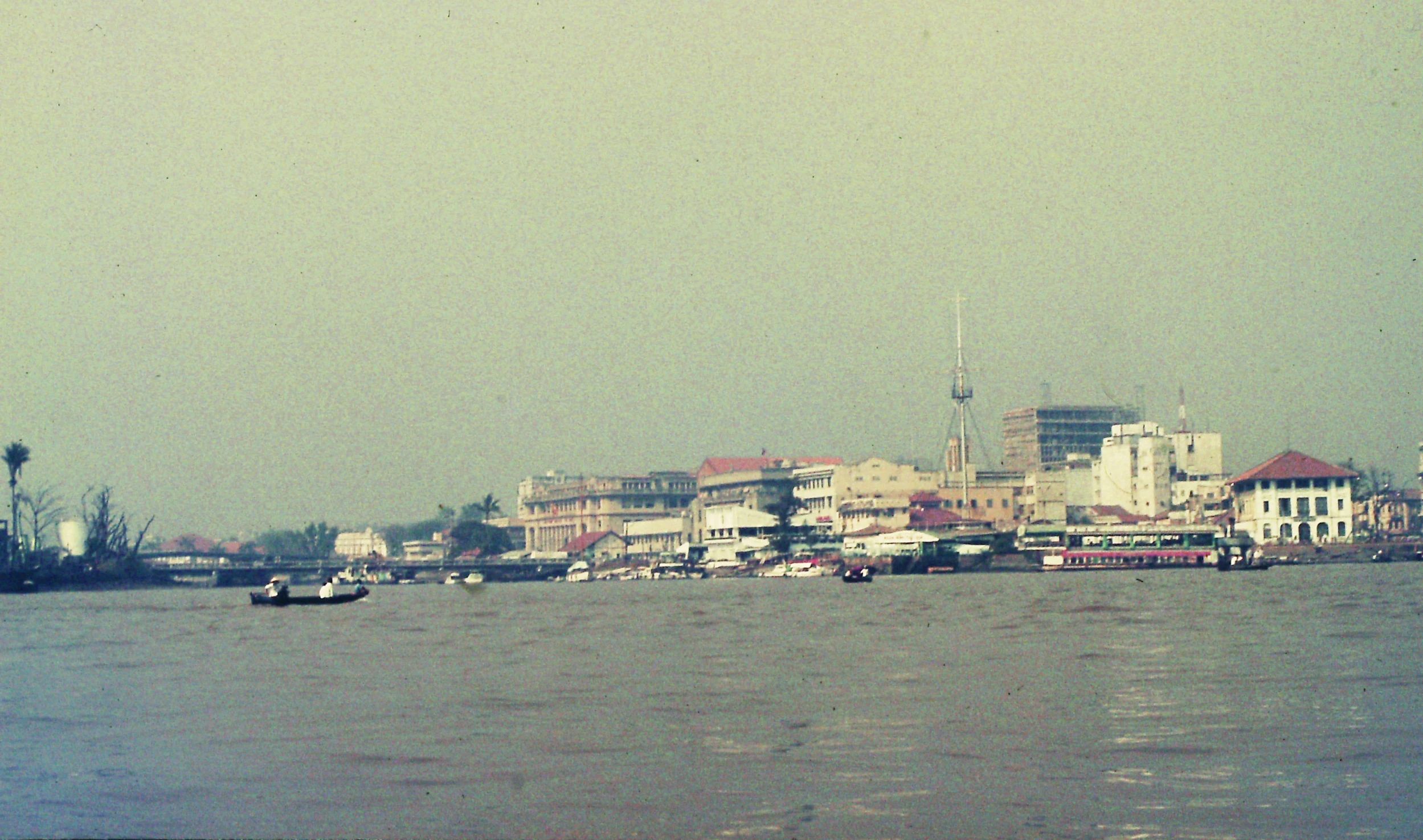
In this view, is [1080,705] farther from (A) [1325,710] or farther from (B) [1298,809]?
(B) [1298,809]

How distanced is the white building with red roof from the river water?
4306 inches

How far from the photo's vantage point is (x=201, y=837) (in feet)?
51.2

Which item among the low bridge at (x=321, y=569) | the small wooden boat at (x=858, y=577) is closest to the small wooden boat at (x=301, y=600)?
the small wooden boat at (x=858, y=577)

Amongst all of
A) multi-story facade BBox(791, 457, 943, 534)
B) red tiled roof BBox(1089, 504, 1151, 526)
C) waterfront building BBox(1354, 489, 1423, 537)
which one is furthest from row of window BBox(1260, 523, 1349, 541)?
multi-story facade BBox(791, 457, 943, 534)

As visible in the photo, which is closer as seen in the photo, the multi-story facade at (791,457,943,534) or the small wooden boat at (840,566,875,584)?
the small wooden boat at (840,566,875,584)

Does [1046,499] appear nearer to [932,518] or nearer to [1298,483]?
[932,518]

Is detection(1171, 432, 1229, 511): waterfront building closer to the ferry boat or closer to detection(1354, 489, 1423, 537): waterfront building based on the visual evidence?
detection(1354, 489, 1423, 537): waterfront building

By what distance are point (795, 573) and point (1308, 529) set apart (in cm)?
4762

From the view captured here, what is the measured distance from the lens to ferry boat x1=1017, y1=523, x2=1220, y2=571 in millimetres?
136500

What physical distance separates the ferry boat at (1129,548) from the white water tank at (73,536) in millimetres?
113462

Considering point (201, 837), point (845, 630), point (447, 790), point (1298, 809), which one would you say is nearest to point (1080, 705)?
point (1298, 809)

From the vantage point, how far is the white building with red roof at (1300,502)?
15262 cm

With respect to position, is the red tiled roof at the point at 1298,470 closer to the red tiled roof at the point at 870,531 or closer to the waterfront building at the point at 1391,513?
the waterfront building at the point at 1391,513

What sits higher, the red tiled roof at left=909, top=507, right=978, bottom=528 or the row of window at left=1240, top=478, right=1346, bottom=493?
the row of window at left=1240, top=478, right=1346, bottom=493
